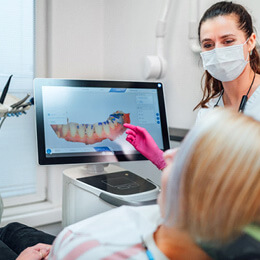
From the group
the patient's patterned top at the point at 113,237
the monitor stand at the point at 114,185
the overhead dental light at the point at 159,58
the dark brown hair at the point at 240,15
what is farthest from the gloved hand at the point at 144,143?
the patient's patterned top at the point at 113,237

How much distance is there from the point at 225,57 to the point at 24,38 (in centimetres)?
124

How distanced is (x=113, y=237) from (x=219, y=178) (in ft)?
0.71

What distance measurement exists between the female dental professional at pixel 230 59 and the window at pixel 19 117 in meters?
0.96

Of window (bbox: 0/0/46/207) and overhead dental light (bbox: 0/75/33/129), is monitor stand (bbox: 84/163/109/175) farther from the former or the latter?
window (bbox: 0/0/46/207)

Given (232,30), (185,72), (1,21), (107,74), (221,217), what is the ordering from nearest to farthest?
1. (221,217)
2. (232,30)
3. (185,72)
4. (1,21)
5. (107,74)

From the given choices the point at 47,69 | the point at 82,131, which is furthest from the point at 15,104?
the point at 47,69

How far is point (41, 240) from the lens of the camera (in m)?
1.23

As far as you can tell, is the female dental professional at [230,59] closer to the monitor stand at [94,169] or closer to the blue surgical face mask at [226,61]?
the blue surgical face mask at [226,61]

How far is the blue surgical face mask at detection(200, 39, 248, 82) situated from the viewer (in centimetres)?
117

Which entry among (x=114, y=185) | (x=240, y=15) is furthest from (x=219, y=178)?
(x=240, y=15)

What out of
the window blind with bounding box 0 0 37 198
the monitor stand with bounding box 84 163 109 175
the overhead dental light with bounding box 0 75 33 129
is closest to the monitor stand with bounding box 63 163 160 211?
the monitor stand with bounding box 84 163 109 175

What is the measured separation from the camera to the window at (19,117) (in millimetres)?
1832

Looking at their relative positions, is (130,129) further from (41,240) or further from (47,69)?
(47,69)

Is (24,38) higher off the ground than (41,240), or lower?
higher
